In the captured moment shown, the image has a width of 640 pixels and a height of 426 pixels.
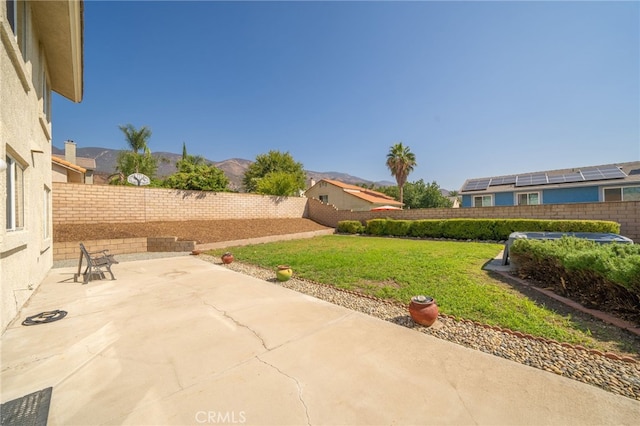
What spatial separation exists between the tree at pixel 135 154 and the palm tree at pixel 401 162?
99.7 ft

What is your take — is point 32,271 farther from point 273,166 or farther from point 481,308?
point 273,166

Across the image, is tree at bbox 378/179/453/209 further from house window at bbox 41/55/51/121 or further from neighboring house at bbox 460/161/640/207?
house window at bbox 41/55/51/121

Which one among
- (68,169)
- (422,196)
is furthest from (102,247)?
(422,196)

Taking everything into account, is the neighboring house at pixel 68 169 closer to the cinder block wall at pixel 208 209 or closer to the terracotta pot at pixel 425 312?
Answer: the cinder block wall at pixel 208 209

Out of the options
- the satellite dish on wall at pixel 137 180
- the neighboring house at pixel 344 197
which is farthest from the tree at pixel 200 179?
the neighboring house at pixel 344 197

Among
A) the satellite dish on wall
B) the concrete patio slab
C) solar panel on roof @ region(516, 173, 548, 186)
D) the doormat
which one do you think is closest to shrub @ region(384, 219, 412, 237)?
solar panel on roof @ region(516, 173, 548, 186)

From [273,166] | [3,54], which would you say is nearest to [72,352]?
[3,54]

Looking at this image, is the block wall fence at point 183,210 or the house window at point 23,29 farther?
the block wall fence at point 183,210

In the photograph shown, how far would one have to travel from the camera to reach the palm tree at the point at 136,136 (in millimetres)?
31742

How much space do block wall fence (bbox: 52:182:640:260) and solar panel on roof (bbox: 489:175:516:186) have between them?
8690 mm

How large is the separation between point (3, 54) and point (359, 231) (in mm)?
18500

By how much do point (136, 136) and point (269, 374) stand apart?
38385mm

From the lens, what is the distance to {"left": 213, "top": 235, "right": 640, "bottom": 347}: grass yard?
399 cm

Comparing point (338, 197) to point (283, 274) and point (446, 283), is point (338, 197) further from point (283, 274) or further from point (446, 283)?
point (446, 283)
